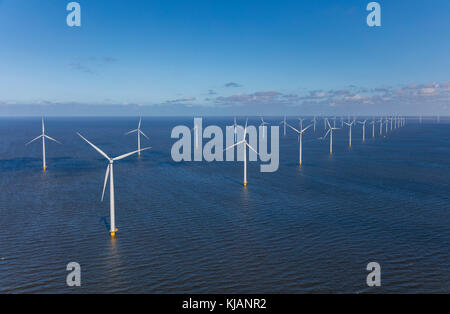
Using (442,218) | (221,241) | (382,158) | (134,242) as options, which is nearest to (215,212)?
(221,241)

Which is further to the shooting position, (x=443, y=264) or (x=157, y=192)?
(x=157, y=192)

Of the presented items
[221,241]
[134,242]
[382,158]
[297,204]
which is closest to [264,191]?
[297,204]

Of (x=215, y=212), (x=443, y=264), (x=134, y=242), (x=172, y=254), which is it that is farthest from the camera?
(x=215, y=212)
